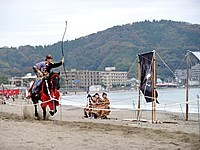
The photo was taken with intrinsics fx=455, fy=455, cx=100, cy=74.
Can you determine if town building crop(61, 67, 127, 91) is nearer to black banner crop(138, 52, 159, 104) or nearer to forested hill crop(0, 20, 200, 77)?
forested hill crop(0, 20, 200, 77)

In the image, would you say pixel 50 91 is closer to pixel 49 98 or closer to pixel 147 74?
pixel 49 98

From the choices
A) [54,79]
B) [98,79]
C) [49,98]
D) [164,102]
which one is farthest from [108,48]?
[54,79]

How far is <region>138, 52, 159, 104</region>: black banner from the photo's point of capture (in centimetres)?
1552

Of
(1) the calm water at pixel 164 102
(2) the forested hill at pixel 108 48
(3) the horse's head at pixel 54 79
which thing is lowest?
(1) the calm water at pixel 164 102

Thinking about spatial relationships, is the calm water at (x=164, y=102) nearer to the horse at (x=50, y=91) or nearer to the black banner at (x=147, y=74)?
the black banner at (x=147, y=74)

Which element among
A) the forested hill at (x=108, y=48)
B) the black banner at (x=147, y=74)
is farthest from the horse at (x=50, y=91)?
the forested hill at (x=108, y=48)

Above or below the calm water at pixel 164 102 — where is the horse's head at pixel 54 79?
above

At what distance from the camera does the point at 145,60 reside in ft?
51.8

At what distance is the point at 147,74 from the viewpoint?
15.6 metres

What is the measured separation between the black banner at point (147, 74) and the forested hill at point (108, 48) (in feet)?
334

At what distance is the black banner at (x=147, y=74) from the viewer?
50.9ft

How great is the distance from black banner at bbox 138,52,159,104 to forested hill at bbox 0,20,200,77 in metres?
102

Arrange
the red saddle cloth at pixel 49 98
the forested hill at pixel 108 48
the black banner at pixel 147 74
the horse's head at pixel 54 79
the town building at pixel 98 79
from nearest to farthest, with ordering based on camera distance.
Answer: the horse's head at pixel 54 79, the red saddle cloth at pixel 49 98, the black banner at pixel 147 74, the town building at pixel 98 79, the forested hill at pixel 108 48

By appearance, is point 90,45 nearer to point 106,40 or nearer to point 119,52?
point 106,40
